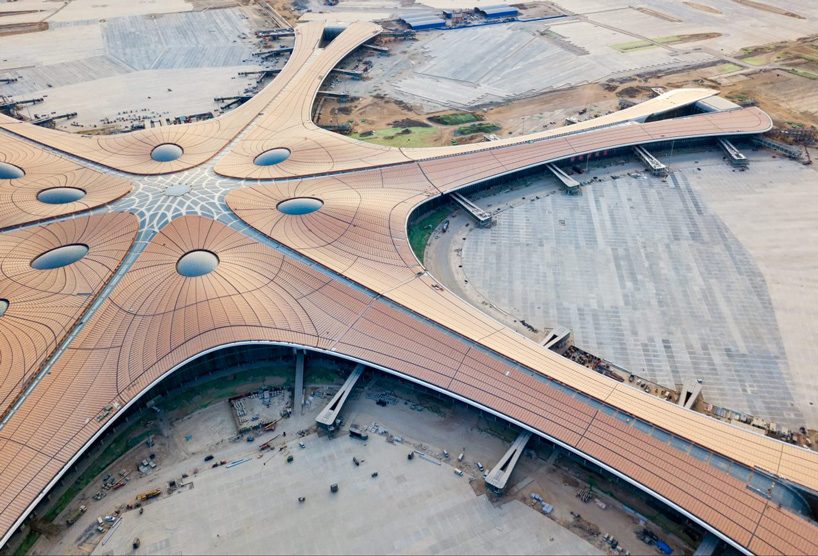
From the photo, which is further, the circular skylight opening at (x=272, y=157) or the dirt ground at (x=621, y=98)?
the dirt ground at (x=621, y=98)

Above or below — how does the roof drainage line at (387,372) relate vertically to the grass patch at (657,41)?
above

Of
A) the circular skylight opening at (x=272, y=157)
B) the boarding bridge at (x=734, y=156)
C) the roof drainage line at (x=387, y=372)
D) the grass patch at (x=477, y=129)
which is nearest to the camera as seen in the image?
the roof drainage line at (x=387, y=372)

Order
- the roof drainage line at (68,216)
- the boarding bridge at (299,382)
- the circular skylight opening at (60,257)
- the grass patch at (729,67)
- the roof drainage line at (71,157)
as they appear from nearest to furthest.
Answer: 1. the boarding bridge at (299,382)
2. the circular skylight opening at (60,257)
3. the roof drainage line at (68,216)
4. the roof drainage line at (71,157)
5. the grass patch at (729,67)

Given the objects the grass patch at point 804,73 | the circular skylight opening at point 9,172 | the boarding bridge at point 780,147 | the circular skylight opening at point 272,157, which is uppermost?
the circular skylight opening at point 9,172

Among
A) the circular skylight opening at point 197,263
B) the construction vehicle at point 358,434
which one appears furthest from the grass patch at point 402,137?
the construction vehicle at point 358,434

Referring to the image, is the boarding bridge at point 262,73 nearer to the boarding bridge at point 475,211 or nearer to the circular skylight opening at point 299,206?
the boarding bridge at point 475,211

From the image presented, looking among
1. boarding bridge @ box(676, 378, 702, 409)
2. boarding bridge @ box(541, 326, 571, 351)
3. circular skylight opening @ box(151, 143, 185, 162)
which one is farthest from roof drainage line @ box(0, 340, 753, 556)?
circular skylight opening @ box(151, 143, 185, 162)

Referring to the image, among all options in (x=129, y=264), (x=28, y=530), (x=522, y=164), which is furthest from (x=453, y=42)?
(x=28, y=530)
